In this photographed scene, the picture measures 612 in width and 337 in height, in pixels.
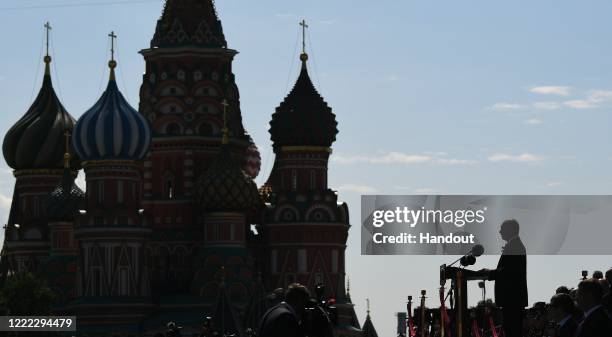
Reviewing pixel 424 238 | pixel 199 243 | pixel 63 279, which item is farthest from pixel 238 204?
pixel 424 238

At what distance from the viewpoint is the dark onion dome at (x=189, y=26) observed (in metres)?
74.3

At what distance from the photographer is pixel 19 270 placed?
255 feet

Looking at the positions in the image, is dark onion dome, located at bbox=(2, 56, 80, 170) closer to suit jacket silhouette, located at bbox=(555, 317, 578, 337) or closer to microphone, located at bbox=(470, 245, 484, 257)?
Answer: microphone, located at bbox=(470, 245, 484, 257)

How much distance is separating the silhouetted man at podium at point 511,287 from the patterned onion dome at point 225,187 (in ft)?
181

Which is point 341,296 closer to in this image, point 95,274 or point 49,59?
point 95,274

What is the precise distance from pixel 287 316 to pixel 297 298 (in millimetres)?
211

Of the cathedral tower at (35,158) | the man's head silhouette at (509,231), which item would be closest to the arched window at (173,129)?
the cathedral tower at (35,158)

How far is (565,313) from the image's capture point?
43.4ft

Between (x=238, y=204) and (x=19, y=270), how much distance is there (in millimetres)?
11956

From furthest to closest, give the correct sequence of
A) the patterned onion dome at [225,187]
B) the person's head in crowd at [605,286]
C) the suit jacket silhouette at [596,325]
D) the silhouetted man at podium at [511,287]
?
the patterned onion dome at [225,187], the silhouetted man at podium at [511,287], the person's head in crowd at [605,286], the suit jacket silhouette at [596,325]

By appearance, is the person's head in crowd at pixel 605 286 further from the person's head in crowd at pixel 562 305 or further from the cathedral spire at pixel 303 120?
the cathedral spire at pixel 303 120

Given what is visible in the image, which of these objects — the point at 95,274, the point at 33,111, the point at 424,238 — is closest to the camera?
the point at 424,238

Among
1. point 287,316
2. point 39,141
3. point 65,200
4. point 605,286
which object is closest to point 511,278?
point 605,286

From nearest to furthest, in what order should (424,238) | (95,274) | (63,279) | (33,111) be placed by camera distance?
(424,238)
(95,274)
(63,279)
(33,111)
